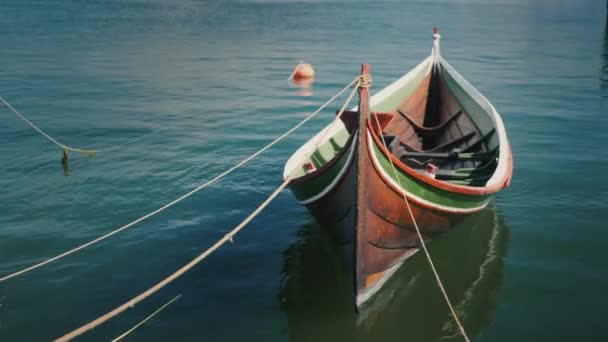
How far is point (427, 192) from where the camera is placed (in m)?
7.01

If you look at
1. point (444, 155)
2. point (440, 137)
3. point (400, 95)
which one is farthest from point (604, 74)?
point (444, 155)

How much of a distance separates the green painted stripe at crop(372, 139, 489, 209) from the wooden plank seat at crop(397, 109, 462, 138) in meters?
4.56

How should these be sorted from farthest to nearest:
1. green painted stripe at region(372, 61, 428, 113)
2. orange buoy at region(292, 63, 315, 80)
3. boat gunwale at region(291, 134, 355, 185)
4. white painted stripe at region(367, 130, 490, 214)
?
orange buoy at region(292, 63, 315, 80) → green painted stripe at region(372, 61, 428, 113) → boat gunwale at region(291, 134, 355, 185) → white painted stripe at region(367, 130, 490, 214)

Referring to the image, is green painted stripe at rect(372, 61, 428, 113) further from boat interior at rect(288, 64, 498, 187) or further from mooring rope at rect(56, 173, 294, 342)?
mooring rope at rect(56, 173, 294, 342)

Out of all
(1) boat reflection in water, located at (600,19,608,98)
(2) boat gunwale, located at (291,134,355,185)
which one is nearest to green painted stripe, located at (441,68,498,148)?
(2) boat gunwale, located at (291,134,355,185)

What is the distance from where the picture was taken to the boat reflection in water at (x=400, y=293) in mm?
6867

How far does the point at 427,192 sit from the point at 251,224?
155 inches

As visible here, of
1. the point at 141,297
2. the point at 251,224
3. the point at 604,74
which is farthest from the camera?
the point at 604,74

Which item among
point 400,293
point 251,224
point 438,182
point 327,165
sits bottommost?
point 400,293

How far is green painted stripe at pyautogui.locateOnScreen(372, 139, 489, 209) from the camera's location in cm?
651

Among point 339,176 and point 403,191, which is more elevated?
point 339,176

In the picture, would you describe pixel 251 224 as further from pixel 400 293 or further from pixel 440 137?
pixel 440 137

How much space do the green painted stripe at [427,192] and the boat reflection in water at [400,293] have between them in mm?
1203

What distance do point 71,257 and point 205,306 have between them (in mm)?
2906
